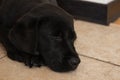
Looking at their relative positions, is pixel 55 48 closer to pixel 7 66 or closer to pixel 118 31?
pixel 7 66

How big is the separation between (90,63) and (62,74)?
0.21 metres

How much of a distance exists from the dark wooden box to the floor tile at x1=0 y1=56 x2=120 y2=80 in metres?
0.59

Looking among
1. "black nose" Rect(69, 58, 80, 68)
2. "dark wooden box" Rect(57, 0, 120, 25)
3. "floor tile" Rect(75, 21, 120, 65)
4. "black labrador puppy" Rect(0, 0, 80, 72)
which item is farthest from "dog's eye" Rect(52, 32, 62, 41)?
"dark wooden box" Rect(57, 0, 120, 25)

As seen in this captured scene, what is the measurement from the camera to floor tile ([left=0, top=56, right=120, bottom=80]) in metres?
1.46

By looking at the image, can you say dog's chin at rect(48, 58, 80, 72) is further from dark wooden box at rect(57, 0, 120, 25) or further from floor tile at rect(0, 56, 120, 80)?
dark wooden box at rect(57, 0, 120, 25)

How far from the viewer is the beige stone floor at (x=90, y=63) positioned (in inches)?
57.9

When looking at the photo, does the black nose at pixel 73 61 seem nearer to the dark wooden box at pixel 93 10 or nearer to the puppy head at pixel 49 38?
the puppy head at pixel 49 38

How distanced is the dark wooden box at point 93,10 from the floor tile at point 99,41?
6 centimetres

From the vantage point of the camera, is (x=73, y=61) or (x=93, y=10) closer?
(x=73, y=61)

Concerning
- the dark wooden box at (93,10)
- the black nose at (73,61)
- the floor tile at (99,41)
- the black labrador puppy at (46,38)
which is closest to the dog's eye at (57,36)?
Answer: the black labrador puppy at (46,38)

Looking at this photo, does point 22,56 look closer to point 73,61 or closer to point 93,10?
point 73,61

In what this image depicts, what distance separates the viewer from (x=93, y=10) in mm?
2137

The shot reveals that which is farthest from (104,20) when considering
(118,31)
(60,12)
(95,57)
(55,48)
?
(55,48)

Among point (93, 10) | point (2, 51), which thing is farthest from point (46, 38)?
point (93, 10)
